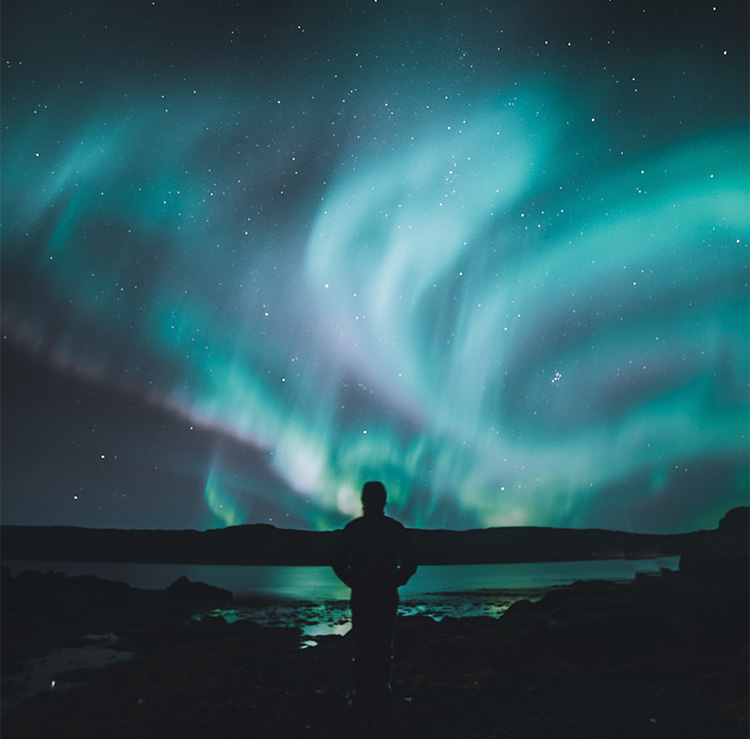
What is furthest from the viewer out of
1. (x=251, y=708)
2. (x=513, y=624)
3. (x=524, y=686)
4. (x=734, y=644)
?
(x=513, y=624)

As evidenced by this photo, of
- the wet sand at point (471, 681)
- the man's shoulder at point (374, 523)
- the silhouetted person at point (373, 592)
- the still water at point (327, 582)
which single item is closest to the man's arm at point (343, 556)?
the silhouetted person at point (373, 592)

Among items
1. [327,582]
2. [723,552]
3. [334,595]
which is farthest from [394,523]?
[327,582]

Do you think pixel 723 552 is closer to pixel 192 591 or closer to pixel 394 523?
pixel 394 523

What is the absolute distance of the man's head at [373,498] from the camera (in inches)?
284

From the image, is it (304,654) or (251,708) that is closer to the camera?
(251,708)

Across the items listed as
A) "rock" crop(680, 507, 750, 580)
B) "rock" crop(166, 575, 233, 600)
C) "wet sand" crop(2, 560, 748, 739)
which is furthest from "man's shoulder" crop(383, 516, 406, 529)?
"rock" crop(166, 575, 233, 600)

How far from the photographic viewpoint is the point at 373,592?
691cm

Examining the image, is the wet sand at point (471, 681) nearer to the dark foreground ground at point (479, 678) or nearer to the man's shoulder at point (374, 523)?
the dark foreground ground at point (479, 678)

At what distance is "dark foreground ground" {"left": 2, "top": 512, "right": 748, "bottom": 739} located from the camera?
8.45 m

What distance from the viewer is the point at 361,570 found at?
6.93 metres

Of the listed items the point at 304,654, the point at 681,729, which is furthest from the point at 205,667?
the point at 681,729

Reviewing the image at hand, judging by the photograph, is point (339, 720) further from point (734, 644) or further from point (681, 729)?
point (734, 644)

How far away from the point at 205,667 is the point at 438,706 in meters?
6.44

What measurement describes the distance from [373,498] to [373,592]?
1.18m
